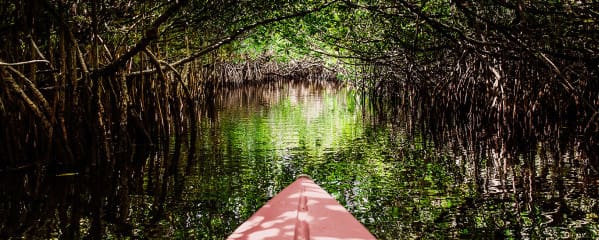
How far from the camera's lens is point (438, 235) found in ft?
11.7

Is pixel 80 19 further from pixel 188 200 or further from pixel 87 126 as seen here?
pixel 188 200

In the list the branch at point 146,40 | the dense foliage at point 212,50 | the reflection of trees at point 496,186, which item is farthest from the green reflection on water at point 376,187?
the branch at point 146,40

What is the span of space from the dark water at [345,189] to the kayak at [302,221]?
0.47 m

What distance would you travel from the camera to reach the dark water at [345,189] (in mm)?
3855

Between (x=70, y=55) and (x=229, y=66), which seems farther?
(x=229, y=66)

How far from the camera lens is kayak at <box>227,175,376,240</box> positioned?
9.11ft

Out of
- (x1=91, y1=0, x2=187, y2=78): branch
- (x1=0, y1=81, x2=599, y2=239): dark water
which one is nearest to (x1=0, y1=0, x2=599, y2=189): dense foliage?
(x1=91, y1=0, x2=187, y2=78): branch

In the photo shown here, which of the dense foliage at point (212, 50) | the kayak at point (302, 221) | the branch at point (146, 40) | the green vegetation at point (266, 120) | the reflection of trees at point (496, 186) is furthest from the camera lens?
the dense foliage at point (212, 50)

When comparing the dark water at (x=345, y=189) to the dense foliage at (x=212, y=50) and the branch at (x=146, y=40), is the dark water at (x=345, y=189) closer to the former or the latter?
the dense foliage at (x=212, y=50)

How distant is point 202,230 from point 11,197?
2.22 meters

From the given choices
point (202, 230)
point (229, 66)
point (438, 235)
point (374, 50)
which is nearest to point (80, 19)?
point (202, 230)

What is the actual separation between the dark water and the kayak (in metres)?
0.47

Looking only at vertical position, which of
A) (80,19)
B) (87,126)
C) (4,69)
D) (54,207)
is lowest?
(54,207)

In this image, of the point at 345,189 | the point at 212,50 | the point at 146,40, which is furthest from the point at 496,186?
the point at 212,50
